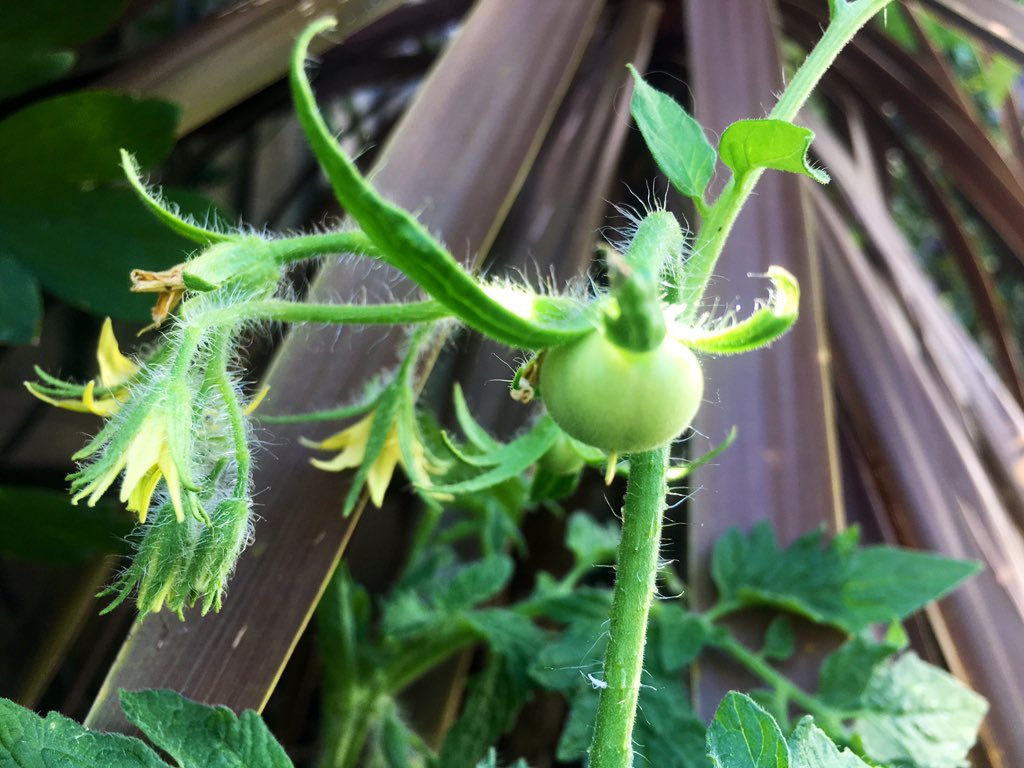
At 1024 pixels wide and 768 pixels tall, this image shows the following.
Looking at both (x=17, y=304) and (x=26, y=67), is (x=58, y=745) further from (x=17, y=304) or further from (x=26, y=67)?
(x=26, y=67)

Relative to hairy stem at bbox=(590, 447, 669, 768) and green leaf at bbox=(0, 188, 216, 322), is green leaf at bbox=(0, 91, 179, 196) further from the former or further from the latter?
hairy stem at bbox=(590, 447, 669, 768)

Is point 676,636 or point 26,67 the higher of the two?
point 26,67

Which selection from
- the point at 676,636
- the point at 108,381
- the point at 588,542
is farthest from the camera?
the point at 588,542

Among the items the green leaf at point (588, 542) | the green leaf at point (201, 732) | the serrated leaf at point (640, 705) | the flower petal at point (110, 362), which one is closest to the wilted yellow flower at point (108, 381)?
the flower petal at point (110, 362)

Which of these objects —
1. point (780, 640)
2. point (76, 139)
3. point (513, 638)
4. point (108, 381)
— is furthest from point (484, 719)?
point (76, 139)

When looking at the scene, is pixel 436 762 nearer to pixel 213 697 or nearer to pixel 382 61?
pixel 213 697

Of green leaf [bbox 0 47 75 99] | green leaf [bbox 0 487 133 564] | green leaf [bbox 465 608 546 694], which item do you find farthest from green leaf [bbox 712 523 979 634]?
green leaf [bbox 0 47 75 99]

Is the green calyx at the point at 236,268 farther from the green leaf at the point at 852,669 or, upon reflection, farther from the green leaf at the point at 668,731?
the green leaf at the point at 852,669

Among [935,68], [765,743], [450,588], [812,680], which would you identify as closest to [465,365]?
[450,588]
